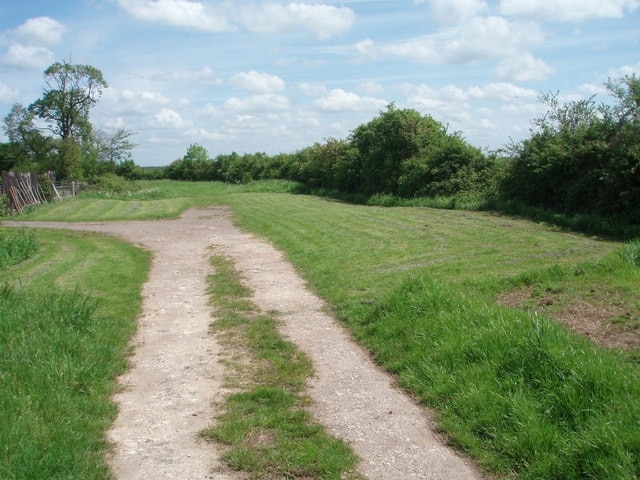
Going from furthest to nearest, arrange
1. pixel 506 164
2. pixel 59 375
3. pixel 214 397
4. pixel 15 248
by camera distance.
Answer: pixel 506 164
pixel 15 248
pixel 214 397
pixel 59 375

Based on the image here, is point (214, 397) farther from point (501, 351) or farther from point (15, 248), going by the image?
point (15, 248)

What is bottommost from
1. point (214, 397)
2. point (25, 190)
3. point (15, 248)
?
point (214, 397)

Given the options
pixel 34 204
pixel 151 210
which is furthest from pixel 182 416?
pixel 34 204

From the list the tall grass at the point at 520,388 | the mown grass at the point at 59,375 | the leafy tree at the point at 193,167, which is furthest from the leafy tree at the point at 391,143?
the leafy tree at the point at 193,167

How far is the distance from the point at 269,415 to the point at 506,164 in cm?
1910

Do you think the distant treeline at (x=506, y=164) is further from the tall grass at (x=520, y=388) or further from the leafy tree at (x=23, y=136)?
the leafy tree at (x=23, y=136)

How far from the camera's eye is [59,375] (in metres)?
5.66

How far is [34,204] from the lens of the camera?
32688 mm

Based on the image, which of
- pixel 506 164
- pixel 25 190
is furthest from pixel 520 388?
pixel 25 190

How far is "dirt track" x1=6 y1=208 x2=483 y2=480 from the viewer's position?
4535 mm

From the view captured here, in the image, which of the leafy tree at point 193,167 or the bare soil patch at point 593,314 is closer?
the bare soil patch at point 593,314

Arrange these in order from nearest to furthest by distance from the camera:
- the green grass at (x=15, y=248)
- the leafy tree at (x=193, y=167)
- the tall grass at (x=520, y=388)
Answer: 1. the tall grass at (x=520, y=388)
2. the green grass at (x=15, y=248)
3. the leafy tree at (x=193, y=167)

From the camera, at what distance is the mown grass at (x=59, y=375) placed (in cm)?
431

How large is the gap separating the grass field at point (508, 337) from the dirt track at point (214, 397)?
0.31 metres
